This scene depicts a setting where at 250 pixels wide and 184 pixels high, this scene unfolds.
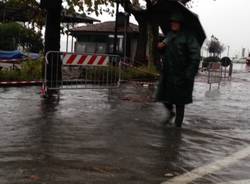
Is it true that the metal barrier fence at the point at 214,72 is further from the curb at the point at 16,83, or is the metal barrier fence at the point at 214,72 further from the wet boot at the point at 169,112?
the wet boot at the point at 169,112

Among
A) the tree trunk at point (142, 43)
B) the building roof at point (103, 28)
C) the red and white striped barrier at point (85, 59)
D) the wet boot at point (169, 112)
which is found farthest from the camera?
the building roof at point (103, 28)

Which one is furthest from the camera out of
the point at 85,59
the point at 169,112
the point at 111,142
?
the point at 85,59

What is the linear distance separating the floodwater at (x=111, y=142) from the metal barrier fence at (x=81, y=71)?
5.12 ft

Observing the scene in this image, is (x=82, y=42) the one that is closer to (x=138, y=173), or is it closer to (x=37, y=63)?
(x=37, y=63)

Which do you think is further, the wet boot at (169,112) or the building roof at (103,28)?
the building roof at (103,28)

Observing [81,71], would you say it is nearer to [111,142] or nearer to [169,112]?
[169,112]

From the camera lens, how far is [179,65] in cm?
978

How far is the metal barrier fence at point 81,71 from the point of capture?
1535 centimetres

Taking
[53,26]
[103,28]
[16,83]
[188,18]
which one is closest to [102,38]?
[103,28]

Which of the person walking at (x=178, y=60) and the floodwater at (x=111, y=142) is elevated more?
the person walking at (x=178, y=60)

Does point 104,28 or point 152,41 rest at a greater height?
point 104,28

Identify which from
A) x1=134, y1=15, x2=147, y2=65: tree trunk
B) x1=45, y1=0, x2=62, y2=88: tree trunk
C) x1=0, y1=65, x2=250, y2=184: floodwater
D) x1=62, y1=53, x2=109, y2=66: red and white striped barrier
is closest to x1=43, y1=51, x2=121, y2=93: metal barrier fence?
x1=62, y1=53, x2=109, y2=66: red and white striped barrier

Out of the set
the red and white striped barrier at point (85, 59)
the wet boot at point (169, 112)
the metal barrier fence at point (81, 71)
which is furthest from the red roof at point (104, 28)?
the wet boot at point (169, 112)

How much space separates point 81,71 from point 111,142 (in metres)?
10.7
